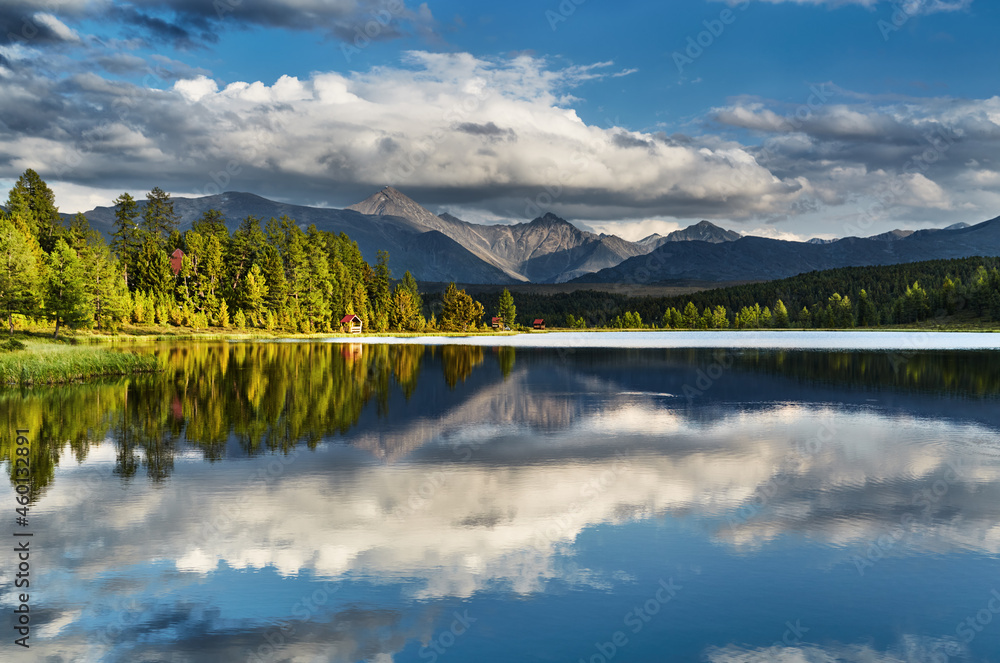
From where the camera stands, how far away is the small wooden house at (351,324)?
15800cm

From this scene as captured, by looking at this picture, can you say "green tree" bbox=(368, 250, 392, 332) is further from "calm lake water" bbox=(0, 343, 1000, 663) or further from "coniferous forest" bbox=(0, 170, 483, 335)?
"calm lake water" bbox=(0, 343, 1000, 663)

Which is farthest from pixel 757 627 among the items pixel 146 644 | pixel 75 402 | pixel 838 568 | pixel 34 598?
pixel 75 402

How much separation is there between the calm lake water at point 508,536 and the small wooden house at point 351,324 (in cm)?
12630

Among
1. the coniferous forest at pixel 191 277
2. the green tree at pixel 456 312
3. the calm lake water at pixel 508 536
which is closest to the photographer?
the calm lake water at pixel 508 536

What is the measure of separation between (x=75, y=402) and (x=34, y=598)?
28.2 m

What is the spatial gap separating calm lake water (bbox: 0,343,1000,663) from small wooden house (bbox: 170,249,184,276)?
401 feet

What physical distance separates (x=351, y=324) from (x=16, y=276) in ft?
290

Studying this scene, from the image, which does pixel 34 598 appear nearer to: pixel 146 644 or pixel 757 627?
pixel 146 644

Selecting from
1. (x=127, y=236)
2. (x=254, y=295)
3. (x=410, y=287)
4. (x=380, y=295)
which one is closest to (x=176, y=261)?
(x=127, y=236)

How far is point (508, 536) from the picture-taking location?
48.0 ft

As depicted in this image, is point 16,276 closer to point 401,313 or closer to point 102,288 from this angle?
point 102,288

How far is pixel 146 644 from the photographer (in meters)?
9.92

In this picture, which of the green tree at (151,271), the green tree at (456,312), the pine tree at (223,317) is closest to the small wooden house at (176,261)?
the green tree at (151,271)

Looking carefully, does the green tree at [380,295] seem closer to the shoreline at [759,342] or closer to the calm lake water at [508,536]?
the shoreline at [759,342]
